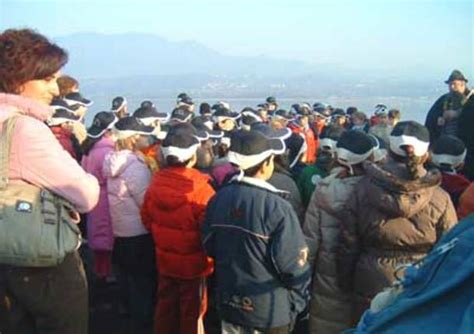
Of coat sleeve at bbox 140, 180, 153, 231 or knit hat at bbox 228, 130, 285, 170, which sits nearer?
knit hat at bbox 228, 130, 285, 170

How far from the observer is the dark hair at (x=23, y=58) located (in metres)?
2.56

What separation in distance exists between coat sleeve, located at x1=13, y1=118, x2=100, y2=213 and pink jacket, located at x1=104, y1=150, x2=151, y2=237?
2104 millimetres

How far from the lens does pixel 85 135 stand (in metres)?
6.34

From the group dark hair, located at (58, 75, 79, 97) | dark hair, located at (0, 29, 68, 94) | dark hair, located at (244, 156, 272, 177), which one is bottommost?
dark hair, located at (244, 156, 272, 177)

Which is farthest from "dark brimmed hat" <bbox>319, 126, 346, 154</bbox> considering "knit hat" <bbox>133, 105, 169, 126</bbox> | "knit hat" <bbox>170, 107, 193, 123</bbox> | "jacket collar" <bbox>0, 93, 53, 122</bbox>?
"jacket collar" <bbox>0, 93, 53, 122</bbox>

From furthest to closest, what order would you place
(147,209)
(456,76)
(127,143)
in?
1. (456,76)
2. (127,143)
3. (147,209)

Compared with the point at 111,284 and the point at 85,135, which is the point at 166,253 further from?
the point at 85,135

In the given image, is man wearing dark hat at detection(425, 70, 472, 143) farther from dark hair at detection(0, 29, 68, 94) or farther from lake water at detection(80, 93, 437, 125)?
lake water at detection(80, 93, 437, 125)

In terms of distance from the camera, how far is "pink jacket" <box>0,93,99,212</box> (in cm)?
244

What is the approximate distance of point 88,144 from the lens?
5707mm

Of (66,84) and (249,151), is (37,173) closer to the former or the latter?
(249,151)

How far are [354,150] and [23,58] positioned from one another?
7.20 feet

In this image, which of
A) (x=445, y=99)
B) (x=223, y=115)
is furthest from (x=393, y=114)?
(x=223, y=115)

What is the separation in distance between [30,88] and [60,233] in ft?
2.38
